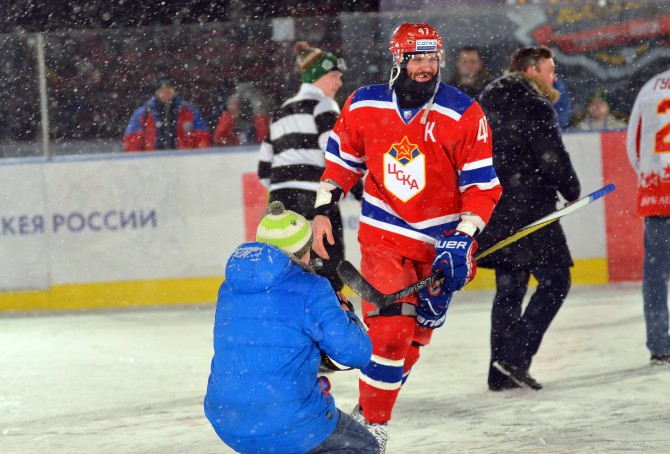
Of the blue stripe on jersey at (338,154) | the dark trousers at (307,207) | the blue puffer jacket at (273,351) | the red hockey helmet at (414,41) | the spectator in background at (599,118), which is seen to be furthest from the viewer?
the spectator in background at (599,118)

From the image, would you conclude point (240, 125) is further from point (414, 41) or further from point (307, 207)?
point (414, 41)

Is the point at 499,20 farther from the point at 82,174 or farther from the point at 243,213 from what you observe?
the point at 82,174

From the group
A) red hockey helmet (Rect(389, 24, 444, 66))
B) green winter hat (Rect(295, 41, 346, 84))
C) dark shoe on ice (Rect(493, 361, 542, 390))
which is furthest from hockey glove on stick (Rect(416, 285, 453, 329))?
green winter hat (Rect(295, 41, 346, 84))

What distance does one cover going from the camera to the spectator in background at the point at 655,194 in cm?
584

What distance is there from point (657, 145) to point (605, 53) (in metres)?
3.57

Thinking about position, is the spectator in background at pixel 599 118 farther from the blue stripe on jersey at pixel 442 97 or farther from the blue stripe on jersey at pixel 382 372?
the blue stripe on jersey at pixel 382 372

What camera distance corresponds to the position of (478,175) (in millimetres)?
4246

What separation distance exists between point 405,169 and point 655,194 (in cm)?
203

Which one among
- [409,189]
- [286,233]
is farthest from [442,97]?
[286,233]

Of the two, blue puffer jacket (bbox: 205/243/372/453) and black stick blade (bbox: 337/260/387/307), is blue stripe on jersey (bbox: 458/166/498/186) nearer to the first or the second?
black stick blade (bbox: 337/260/387/307)

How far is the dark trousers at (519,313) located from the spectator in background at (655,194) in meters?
0.60

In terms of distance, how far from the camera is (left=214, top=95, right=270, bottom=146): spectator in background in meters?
9.22

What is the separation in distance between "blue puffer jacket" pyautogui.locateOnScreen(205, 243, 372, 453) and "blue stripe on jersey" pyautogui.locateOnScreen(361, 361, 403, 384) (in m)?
0.96

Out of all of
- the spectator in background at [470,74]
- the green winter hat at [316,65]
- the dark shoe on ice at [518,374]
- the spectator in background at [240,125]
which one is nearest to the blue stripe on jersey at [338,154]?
the dark shoe on ice at [518,374]
